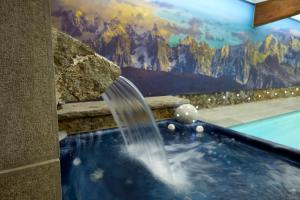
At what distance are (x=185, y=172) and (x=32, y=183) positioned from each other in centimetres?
157

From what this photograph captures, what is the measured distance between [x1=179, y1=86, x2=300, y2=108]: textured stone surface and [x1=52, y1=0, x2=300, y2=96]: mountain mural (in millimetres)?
160

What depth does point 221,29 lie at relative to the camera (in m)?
4.89

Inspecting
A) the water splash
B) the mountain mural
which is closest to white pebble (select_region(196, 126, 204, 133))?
the water splash

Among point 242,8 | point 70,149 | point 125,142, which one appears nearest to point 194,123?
point 125,142

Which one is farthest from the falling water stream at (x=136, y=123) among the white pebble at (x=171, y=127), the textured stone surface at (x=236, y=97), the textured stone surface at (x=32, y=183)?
the textured stone surface at (x=236, y=97)

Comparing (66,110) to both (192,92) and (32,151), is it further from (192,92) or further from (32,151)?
(192,92)

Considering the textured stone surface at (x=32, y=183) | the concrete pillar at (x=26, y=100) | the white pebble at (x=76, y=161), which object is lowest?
the white pebble at (x=76, y=161)

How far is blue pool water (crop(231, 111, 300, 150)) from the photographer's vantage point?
12.0 ft

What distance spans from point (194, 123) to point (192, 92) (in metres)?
1.48

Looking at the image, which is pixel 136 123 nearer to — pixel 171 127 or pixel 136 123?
pixel 136 123

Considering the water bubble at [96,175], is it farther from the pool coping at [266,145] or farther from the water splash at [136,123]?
the pool coping at [266,145]

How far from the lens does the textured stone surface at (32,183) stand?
1.83ft

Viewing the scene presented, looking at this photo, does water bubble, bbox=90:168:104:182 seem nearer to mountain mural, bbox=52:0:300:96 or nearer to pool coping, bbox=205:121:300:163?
pool coping, bbox=205:121:300:163

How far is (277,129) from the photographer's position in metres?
4.07
